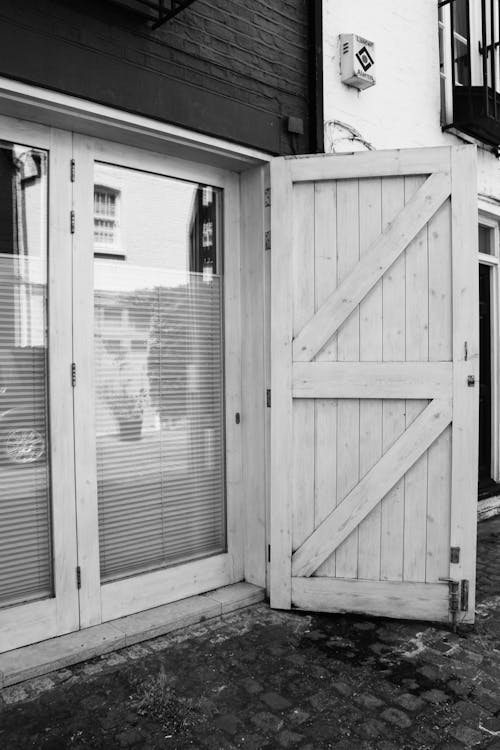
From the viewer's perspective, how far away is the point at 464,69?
5680 millimetres

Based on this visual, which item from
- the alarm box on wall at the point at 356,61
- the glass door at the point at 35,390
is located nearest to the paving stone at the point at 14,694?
the glass door at the point at 35,390

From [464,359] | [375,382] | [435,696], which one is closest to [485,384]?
[464,359]

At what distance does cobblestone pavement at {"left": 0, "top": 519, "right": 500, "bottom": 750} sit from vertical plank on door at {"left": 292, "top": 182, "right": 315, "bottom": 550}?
583mm

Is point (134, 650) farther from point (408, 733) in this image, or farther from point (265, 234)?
point (265, 234)

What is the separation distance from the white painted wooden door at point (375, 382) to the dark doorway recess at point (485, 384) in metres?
2.68

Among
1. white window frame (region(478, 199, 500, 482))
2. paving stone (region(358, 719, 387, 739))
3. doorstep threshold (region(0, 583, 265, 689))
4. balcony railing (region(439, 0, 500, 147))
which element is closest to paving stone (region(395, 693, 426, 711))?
paving stone (region(358, 719, 387, 739))

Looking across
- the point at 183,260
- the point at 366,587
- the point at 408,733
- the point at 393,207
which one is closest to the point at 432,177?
the point at 393,207

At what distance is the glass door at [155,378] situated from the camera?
3287 millimetres

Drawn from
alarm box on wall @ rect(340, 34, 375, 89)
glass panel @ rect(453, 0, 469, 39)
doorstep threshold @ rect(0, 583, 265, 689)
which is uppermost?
glass panel @ rect(453, 0, 469, 39)

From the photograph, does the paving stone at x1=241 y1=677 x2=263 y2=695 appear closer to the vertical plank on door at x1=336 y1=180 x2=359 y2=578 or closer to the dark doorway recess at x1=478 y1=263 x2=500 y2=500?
the vertical plank on door at x1=336 y1=180 x2=359 y2=578

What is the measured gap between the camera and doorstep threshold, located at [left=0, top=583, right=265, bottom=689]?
2.84m

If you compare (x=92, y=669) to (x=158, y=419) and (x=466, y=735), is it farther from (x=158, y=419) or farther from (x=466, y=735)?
(x=466, y=735)

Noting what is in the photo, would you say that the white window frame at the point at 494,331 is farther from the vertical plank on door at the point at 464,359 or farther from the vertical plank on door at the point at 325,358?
the vertical plank on door at the point at 325,358

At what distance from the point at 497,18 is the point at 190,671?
628cm
